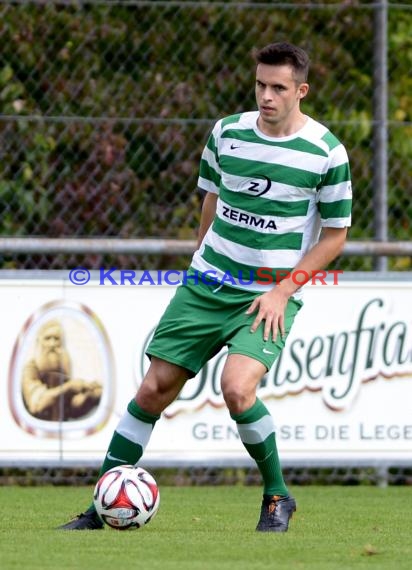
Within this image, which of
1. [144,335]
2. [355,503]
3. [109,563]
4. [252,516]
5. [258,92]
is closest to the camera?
[109,563]

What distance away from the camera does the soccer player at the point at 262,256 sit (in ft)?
19.5

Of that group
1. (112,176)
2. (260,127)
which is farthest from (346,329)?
(260,127)

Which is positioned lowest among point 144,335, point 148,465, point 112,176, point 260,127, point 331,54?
point 148,465

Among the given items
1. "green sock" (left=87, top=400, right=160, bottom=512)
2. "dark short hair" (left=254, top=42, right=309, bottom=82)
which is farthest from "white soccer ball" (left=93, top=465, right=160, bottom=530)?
"dark short hair" (left=254, top=42, right=309, bottom=82)

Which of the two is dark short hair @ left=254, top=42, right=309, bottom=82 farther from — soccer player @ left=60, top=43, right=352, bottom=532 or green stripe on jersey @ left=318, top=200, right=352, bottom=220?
green stripe on jersey @ left=318, top=200, right=352, bottom=220

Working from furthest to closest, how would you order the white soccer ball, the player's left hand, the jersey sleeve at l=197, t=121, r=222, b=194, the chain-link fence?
1. the chain-link fence
2. the jersey sleeve at l=197, t=121, r=222, b=194
3. the player's left hand
4. the white soccer ball

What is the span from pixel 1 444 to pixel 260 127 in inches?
124

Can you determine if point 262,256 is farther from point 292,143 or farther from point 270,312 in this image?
point 292,143

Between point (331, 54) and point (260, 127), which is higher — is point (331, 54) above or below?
below

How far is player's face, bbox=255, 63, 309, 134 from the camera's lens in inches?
232

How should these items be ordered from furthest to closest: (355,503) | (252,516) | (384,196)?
(384,196)
(355,503)
(252,516)

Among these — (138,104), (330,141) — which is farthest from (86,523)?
(138,104)

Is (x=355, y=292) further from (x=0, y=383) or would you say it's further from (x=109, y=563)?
(x=109, y=563)

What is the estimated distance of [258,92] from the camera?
5.95 metres
